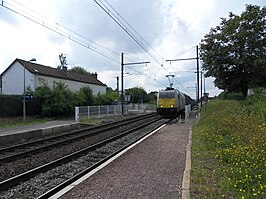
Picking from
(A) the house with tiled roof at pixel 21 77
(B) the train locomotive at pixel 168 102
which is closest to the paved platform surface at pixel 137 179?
(B) the train locomotive at pixel 168 102

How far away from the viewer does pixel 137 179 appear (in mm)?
6668

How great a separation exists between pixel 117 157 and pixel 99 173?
227cm

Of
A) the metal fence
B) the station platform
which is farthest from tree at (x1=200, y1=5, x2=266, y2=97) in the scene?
the station platform

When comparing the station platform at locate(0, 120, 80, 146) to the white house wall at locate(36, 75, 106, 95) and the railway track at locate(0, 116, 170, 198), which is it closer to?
the railway track at locate(0, 116, 170, 198)

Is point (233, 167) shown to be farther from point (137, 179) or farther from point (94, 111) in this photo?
point (94, 111)

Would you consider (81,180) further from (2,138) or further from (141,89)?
(141,89)

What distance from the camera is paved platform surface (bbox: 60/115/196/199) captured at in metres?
5.59

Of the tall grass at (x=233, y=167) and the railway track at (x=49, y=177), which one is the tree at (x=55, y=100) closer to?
the railway track at (x=49, y=177)

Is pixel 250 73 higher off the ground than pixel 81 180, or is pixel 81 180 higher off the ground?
pixel 250 73

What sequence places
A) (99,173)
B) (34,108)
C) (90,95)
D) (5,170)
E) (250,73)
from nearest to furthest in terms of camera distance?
1. (99,173)
2. (5,170)
3. (250,73)
4. (34,108)
5. (90,95)

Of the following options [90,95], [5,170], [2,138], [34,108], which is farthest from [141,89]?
[5,170]

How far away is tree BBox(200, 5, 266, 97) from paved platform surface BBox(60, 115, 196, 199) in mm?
19593

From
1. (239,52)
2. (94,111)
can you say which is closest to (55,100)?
(94,111)

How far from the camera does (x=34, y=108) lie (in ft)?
110
